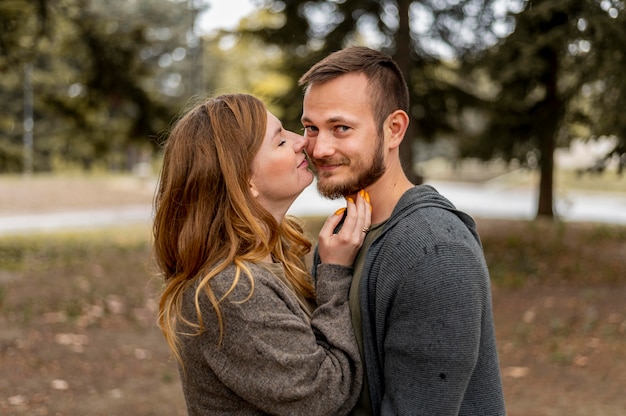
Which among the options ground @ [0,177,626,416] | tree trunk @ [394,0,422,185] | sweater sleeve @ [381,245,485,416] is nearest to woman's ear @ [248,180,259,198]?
sweater sleeve @ [381,245,485,416]

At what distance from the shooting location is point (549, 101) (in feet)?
46.9

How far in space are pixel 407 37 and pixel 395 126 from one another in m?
9.99

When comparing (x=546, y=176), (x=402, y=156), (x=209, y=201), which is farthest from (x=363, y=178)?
(x=546, y=176)

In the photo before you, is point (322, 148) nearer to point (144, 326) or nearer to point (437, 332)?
point (437, 332)

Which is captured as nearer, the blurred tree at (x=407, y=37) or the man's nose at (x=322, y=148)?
the man's nose at (x=322, y=148)

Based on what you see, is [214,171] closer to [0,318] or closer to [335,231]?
[335,231]

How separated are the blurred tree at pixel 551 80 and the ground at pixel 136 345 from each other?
2.41 m

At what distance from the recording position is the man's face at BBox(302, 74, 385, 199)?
93.0 inches

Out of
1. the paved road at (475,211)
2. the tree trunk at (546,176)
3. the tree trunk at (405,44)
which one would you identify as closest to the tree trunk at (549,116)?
the tree trunk at (546,176)

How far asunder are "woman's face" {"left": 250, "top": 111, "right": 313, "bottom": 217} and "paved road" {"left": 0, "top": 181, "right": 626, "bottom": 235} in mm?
13072

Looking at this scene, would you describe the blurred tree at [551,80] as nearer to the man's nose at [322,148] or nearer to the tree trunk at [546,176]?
the tree trunk at [546,176]

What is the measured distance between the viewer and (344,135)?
238 cm

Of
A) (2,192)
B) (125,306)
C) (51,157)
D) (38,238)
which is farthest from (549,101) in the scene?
(51,157)

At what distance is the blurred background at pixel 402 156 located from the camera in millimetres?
6816
